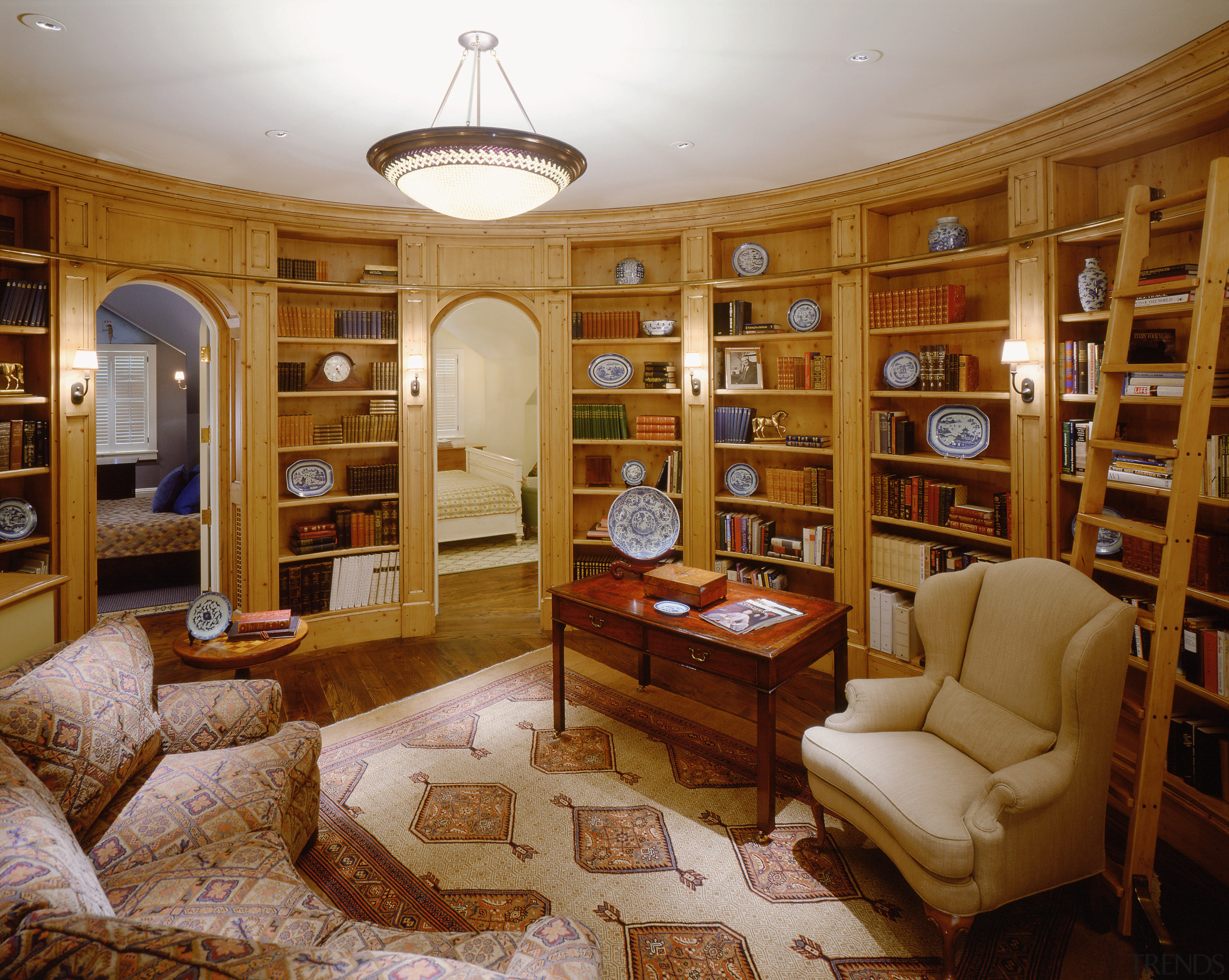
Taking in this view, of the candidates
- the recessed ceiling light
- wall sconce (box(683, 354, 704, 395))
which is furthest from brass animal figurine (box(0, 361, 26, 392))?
wall sconce (box(683, 354, 704, 395))

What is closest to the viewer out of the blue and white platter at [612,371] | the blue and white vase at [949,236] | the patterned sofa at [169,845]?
the patterned sofa at [169,845]

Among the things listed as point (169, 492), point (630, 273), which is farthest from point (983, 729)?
point (169, 492)

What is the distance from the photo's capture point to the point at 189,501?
6.25 m

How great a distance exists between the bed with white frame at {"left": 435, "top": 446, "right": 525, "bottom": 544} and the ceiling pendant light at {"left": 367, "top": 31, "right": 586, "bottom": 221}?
442 centimetres

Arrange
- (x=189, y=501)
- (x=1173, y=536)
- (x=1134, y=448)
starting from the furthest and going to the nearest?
(x=189, y=501)
(x=1134, y=448)
(x=1173, y=536)

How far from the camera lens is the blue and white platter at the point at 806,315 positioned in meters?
4.27

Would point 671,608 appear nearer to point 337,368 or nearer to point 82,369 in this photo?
point 337,368

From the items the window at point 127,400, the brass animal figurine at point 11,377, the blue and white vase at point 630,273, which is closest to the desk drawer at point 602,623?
the blue and white vase at point 630,273

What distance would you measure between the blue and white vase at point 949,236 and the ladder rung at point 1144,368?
1443 millimetres

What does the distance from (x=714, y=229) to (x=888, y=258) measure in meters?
1.08

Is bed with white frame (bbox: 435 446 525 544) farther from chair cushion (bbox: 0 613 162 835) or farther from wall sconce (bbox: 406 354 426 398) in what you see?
chair cushion (bbox: 0 613 162 835)

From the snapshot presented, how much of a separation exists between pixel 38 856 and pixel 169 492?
6.11 m

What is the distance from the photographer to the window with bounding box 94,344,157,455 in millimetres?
8250

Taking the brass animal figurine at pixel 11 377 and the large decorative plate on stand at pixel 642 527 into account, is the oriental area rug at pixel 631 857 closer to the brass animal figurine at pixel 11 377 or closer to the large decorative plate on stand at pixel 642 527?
the large decorative plate on stand at pixel 642 527
